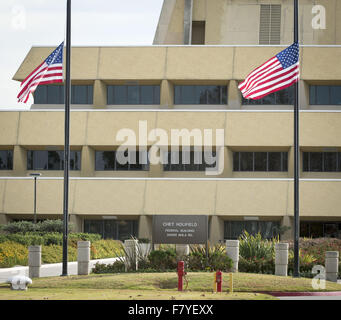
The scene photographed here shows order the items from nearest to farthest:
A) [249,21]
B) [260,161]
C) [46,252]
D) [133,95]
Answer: [46,252] → [260,161] → [133,95] → [249,21]

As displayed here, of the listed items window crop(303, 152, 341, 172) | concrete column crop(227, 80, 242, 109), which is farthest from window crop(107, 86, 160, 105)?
window crop(303, 152, 341, 172)

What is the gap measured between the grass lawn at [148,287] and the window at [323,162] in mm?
30914

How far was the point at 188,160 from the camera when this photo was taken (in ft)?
183

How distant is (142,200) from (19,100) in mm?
25505

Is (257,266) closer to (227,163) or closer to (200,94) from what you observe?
(227,163)

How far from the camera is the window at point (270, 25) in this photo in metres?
59.7

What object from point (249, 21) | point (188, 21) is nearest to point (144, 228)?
point (188, 21)

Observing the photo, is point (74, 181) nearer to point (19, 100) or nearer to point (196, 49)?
point (196, 49)

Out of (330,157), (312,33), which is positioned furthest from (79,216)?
(312,33)

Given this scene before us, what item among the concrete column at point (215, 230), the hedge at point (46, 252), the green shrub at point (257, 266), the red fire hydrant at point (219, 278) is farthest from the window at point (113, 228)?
the red fire hydrant at point (219, 278)

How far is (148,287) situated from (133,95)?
36.6 metres

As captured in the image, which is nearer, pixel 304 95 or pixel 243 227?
pixel 243 227
